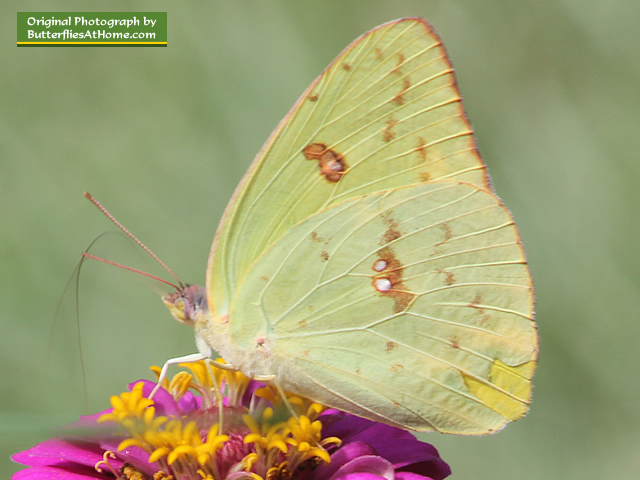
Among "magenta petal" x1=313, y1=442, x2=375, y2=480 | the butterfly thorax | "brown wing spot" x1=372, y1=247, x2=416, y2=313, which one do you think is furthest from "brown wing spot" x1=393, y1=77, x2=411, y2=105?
"magenta petal" x1=313, y1=442, x2=375, y2=480

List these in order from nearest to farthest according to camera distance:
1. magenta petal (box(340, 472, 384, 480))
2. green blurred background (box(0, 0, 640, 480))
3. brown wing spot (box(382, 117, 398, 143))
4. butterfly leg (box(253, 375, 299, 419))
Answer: magenta petal (box(340, 472, 384, 480)), butterfly leg (box(253, 375, 299, 419)), brown wing spot (box(382, 117, 398, 143)), green blurred background (box(0, 0, 640, 480))

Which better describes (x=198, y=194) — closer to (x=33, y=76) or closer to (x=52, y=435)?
(x=33, y=76)

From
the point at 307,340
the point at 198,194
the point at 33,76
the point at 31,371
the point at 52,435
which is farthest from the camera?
the point at 33,76

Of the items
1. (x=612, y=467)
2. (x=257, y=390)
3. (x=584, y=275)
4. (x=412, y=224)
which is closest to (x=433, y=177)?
(x=412, y=224)

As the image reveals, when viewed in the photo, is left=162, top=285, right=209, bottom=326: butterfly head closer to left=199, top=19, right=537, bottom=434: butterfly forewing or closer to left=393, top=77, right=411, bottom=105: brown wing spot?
left=199, top=19, right=537, bottom=434: butterfly forewing

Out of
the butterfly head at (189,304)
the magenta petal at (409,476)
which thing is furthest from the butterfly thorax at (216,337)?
the magenta petal at (409,476)

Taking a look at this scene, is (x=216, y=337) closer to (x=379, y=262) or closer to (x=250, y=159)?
(x=379, y=262)

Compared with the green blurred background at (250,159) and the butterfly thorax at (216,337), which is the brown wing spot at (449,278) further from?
the green blurred background at (250,159)
